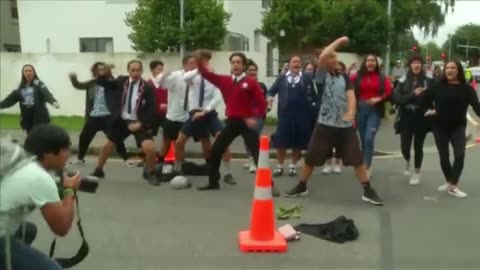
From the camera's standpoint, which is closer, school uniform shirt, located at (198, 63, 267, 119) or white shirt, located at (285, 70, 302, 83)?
school uniform shirt, located at (198, 63, 267, 119)

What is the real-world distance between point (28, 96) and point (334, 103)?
5.23m

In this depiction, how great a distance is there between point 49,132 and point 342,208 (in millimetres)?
4849

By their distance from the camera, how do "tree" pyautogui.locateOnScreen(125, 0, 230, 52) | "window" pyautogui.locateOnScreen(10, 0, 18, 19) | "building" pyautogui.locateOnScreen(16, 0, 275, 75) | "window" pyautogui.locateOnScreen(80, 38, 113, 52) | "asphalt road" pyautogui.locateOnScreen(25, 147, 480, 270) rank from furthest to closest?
"window" pyautogui.locateOnScreen(10, 0, 18, 19), "window" pyautogui.locateOnScreen(80, 38, 113, 52), "building" pyautogui.locateOnScreen(16, 0, 275, 75), "tree" pyautogui.locateOnScreen(125, 0, 230, 52), "asphalt road" pyautogui.locateOnScreen(25, 147, 480, 270)

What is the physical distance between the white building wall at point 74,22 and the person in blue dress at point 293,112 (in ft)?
64.6

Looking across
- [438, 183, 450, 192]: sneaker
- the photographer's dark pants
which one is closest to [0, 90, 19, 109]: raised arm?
[438, 183, 450, 192]: sneaker

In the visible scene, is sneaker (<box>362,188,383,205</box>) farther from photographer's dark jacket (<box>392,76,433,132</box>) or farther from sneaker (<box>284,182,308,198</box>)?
photographer's dark jacket (<box>392,76,433,132</box>)

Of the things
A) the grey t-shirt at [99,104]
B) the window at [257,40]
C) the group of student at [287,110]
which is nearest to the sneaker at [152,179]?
the group of student at [287,110]

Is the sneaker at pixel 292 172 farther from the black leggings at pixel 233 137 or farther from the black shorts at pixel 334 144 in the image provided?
the black shorts at pixel 334 144

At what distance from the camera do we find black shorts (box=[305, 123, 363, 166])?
7871 millimetres

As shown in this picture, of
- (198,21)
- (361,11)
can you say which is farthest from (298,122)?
(361,11)

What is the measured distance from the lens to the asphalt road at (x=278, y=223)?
18.9 ft

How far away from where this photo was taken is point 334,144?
8.00 metres

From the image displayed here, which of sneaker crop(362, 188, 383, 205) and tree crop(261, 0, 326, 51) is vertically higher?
tree crop(261, 0, 326, 51)

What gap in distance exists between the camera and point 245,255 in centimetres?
592
